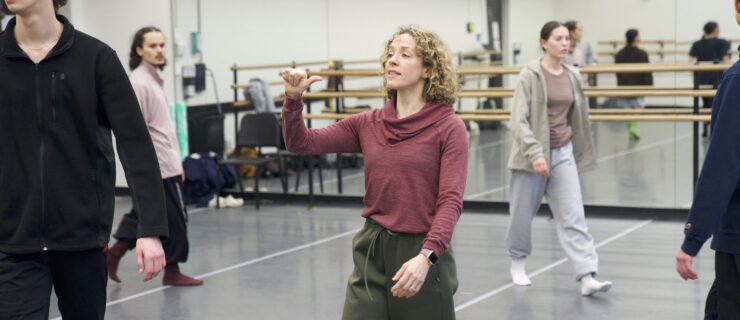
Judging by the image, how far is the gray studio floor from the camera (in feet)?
17.3

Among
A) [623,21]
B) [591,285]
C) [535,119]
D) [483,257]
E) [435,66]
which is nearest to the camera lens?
[435,66]

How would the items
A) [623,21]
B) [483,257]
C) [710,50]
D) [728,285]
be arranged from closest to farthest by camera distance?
[728,285] → [483,257] → [710,50] → [623,21]

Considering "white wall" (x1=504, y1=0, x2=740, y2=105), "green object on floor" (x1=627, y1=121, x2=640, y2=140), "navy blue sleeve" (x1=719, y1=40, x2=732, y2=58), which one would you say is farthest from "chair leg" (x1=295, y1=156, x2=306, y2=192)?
"navy blue sleeve" (x1=719, y1=40, x2=732, y2=58)

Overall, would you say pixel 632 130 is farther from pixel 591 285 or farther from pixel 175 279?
pixel 175 279

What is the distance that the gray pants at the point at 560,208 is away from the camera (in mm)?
5379

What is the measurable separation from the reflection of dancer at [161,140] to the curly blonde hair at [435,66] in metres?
2.79

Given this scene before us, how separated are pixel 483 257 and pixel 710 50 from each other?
2.96 m

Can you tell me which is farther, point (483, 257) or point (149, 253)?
point (483, 257)

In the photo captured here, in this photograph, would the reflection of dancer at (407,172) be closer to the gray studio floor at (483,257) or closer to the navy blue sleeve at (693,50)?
the gray studio floor at (483,257)

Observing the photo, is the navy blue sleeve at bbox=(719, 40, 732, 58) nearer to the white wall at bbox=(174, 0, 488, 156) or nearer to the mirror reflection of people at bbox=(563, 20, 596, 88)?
the mirror reflection of people at bbox=(563, 20, 596, 88)

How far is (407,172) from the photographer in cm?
292

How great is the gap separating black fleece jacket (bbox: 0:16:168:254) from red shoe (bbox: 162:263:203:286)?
3345 mm

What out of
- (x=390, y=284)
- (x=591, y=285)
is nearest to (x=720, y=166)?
(x=390, y=284)

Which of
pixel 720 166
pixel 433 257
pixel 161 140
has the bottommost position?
pixel 433 257
